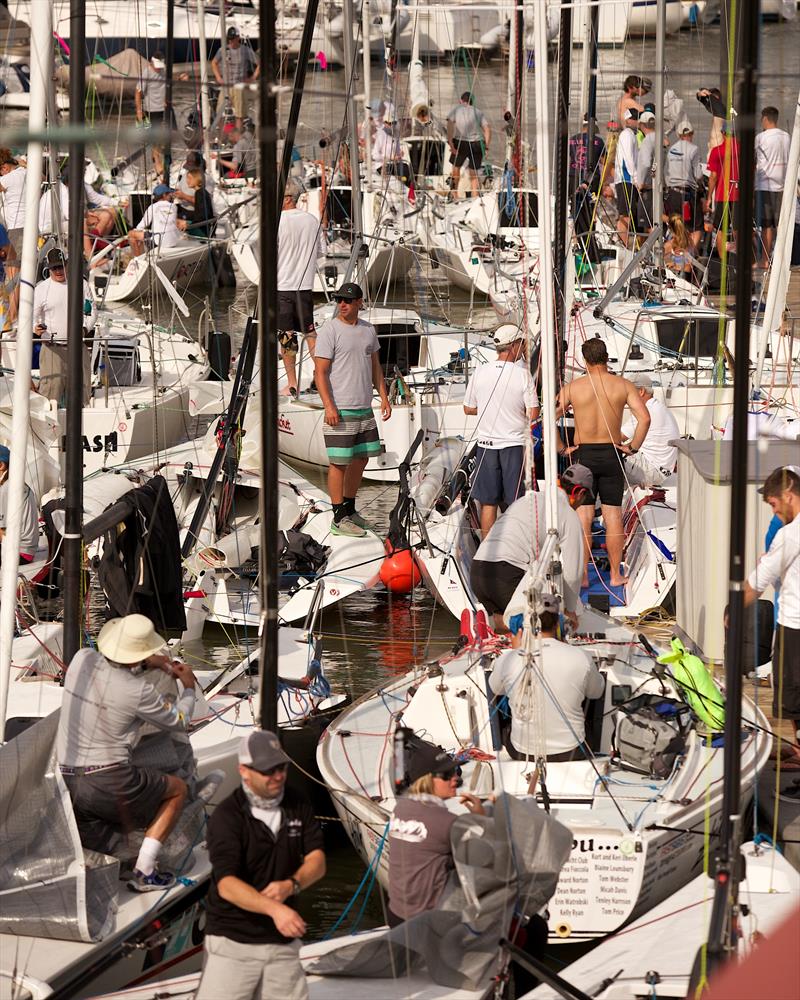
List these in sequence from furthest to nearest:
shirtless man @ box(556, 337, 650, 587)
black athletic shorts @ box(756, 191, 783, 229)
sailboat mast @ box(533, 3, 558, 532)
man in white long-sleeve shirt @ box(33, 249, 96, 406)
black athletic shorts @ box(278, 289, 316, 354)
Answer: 1. black athletic shorts @ box(756, 191, 783, 229)
2. black athletic shorts @ box(278, 289, 316, 354)
3. man in white long-sleeve shirt @ box(33, 249, 96, 406)
4. shirtless man @ box(556, 337, 650, 587)
5. sailboat mast @ box(533, 3, 558, 532)

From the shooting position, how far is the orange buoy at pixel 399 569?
10.6 m

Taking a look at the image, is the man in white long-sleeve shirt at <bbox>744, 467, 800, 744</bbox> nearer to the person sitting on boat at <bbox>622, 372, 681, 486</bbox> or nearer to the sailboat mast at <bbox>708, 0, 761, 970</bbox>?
the sailboat mast at <bbox>708, 0, 761, 970</bbox>

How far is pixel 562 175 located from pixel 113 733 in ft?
26.9

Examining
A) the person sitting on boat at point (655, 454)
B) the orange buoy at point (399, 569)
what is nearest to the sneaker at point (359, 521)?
the orange buoy at point (399, 569)

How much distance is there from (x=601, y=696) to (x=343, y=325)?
4319 mm

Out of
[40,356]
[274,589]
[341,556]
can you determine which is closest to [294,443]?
[40,356]

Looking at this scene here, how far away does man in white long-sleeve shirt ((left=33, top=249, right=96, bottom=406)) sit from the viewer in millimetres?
12875

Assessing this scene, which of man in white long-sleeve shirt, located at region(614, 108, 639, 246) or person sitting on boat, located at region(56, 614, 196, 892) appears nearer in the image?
person sitting on boat, located at region(56, 614, 196, 892)

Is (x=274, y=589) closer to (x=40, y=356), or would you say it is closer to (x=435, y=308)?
(x=40, y=356)

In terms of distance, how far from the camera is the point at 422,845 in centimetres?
611

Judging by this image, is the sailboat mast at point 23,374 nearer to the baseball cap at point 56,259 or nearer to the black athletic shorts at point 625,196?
the baseball cap at point 56,259

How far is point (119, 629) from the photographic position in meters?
6.61

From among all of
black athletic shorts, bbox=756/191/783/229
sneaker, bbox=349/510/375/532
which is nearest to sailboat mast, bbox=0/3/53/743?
sneaker, bbox=349/510/375/532

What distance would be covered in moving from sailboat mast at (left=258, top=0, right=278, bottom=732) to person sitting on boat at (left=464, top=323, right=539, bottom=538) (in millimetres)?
4100
